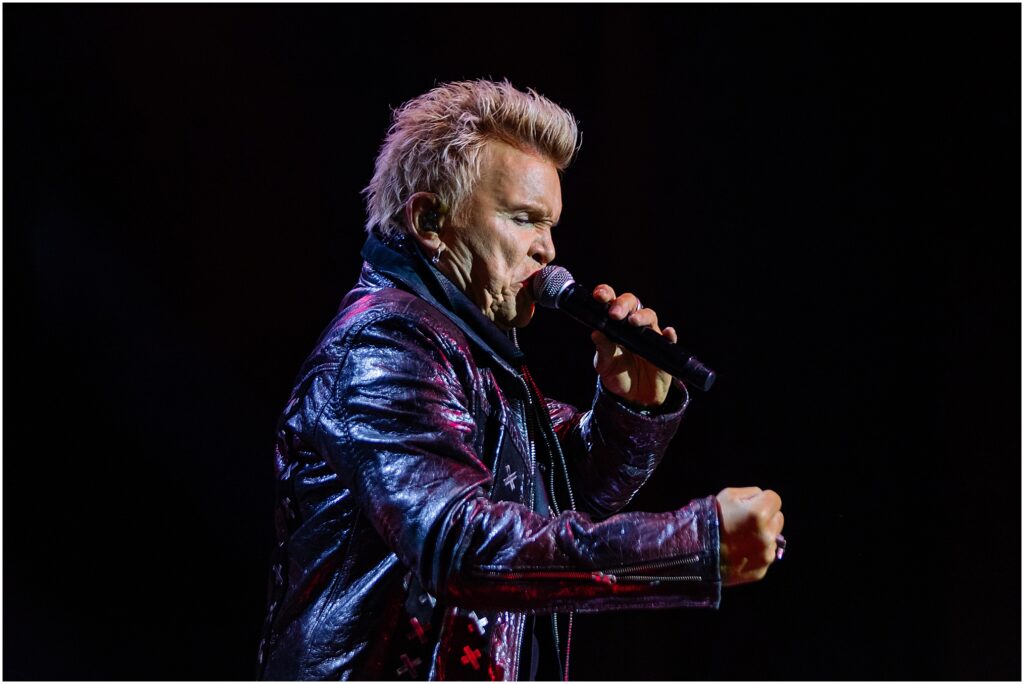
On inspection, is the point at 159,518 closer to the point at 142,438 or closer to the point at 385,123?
the point at 142,438

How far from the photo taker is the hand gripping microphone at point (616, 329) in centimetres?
143

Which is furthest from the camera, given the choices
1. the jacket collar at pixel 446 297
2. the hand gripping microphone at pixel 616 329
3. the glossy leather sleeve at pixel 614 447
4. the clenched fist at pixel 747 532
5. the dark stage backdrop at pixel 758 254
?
the dark stage backdrop at pixel 758 254

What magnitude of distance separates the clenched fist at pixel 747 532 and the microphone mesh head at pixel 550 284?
56 centimetres

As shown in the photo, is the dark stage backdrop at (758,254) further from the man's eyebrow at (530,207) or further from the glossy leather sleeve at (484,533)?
the glossy leather sleeve at (484,533)

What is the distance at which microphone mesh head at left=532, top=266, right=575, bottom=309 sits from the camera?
1.59m

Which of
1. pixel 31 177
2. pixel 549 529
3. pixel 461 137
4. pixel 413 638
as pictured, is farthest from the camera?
pixel 31 177

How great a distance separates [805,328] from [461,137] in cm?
146

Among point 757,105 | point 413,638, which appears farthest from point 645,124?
point 413,638

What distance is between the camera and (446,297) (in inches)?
62.2

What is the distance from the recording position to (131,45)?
8.10 feet

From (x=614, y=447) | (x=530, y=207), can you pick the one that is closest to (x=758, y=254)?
(x=614, y=447)

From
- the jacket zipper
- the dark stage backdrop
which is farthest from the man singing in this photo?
the dark stage backdrop

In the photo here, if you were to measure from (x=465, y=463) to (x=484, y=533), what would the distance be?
0.12 meters

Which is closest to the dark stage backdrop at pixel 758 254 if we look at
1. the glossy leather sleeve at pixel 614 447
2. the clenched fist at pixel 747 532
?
the glossy leather sleeve at pixel 614 447
